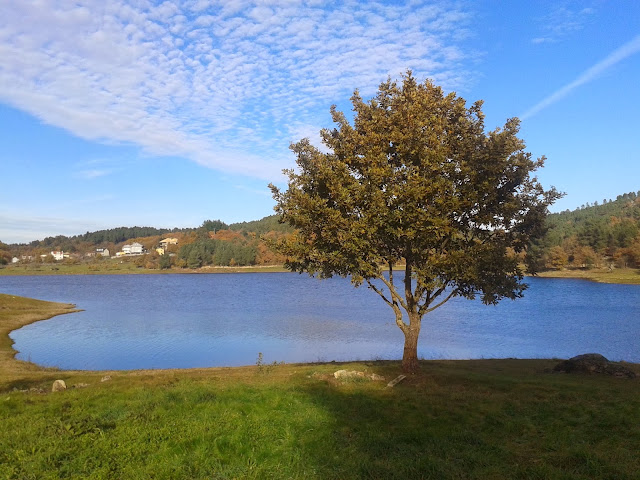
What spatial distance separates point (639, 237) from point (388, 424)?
154 meters

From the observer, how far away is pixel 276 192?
63.4ft

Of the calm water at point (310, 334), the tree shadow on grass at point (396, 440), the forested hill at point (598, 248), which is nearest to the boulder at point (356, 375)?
the tree shadow on grass at point (396, 440)

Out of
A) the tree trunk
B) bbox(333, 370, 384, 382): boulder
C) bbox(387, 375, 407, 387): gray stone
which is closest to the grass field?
bbox(387, 375, 407, 387): gray stone

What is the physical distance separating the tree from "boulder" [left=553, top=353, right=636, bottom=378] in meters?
6.38

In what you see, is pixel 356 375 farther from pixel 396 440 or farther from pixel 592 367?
pixel 592 367

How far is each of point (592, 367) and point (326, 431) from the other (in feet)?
51.7

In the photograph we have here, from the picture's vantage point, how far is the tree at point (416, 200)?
16.3 meters

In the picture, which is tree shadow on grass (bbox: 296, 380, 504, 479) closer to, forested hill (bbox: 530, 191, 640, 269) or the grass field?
the grass field

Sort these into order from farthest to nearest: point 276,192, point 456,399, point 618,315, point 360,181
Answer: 1. point 618,315
2. point 276,192
3. point 360,181
4. point 456,399

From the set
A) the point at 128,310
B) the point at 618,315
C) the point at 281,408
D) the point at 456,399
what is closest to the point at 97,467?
the point at 281,408

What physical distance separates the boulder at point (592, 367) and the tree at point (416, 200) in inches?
251

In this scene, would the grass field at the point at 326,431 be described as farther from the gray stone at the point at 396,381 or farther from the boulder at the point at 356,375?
the boulder at the point at 356,375

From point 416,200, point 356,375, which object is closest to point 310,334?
point 356,375

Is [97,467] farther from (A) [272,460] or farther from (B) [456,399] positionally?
(B) [456,399]
